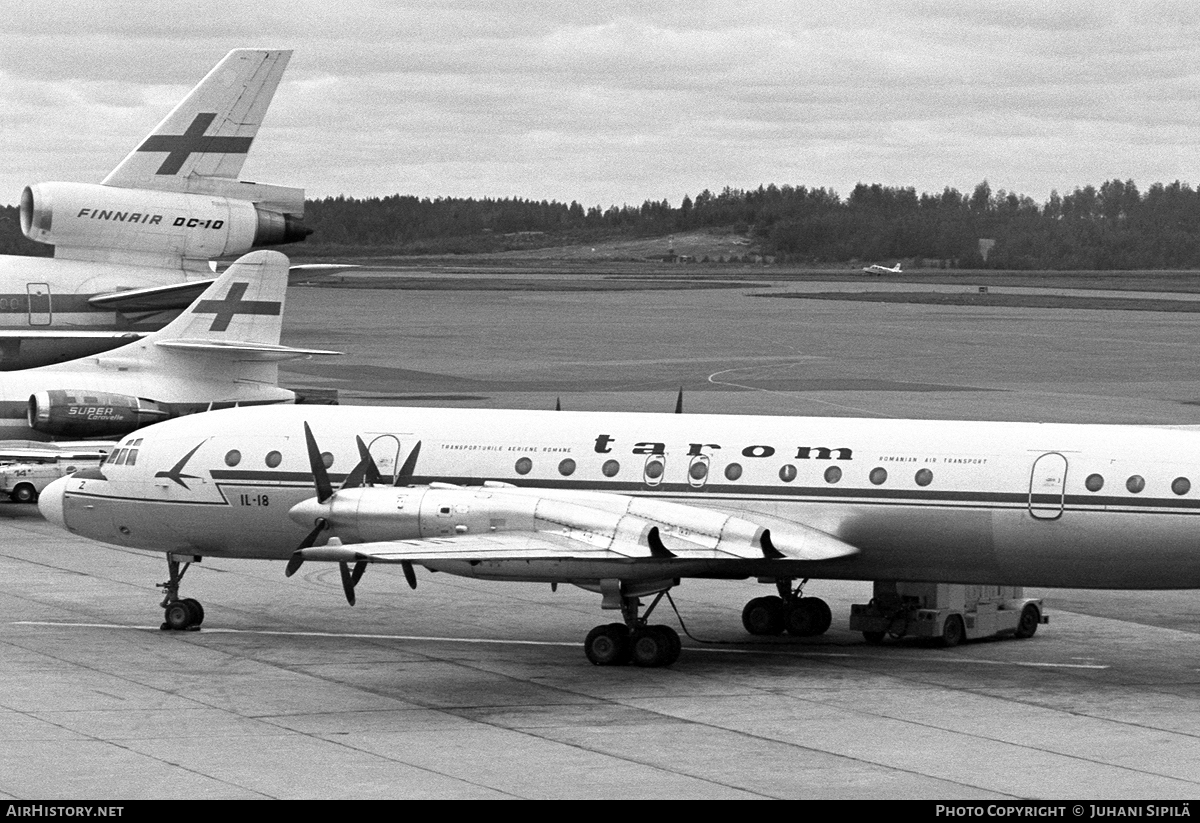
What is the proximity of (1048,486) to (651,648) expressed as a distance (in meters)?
5.58

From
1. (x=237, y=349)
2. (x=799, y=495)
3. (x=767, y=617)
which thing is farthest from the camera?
(x=237, y=349)

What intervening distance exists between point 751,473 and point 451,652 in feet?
15.8

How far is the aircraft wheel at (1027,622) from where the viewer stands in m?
26.6

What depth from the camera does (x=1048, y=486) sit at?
23438 millimetres

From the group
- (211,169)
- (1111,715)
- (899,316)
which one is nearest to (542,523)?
(1111,715)

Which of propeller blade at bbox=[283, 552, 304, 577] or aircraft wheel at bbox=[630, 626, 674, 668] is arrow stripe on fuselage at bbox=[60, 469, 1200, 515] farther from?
propeller blade at bbox=[283, 552, 304, 577]

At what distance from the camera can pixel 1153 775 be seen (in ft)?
58.8

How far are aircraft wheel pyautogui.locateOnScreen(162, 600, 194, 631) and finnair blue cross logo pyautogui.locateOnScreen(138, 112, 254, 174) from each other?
1996 cm

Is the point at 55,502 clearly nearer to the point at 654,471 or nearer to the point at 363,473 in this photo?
the point at 363,473

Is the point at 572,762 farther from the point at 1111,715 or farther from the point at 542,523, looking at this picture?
the point at 1111,715

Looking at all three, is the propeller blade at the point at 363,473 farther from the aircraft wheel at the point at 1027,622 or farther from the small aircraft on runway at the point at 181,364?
the small aircraft on runway at the point at 181,364

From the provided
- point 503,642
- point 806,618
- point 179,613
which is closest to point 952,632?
point 806,618

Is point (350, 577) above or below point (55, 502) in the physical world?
below

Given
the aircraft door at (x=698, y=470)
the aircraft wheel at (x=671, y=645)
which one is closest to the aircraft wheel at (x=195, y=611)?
the aircraft wheel at (x=671, y=645)
